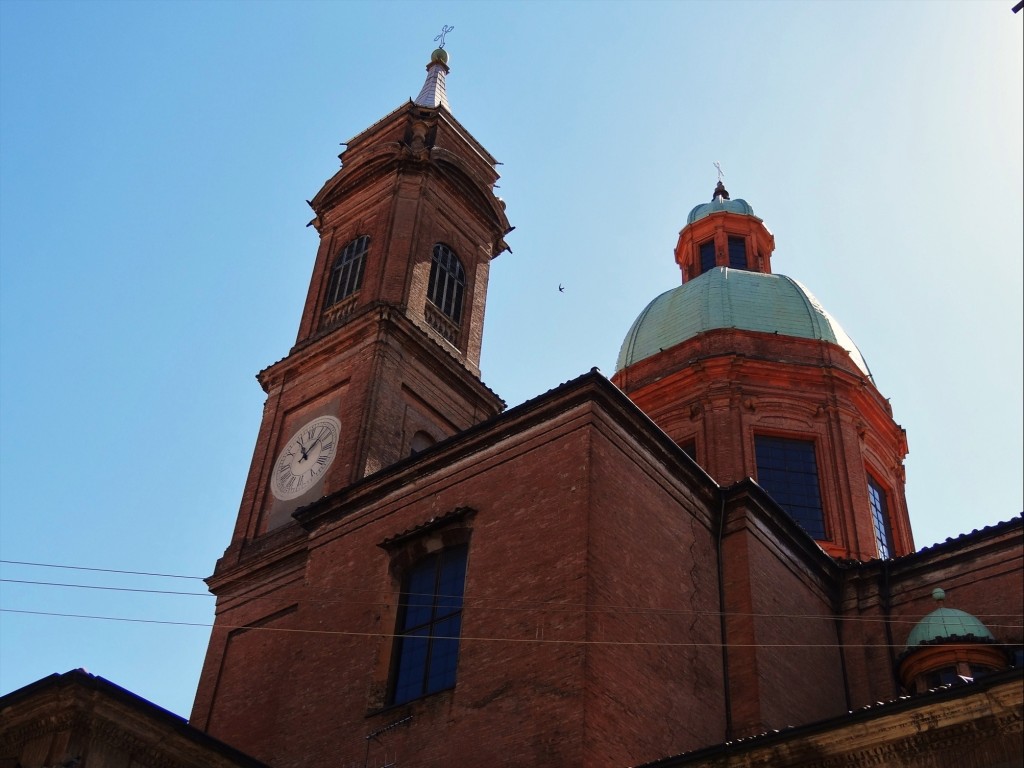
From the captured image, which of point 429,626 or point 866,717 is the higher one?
point 429,626

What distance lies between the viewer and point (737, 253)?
33.5 meters

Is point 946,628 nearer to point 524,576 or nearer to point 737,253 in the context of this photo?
point 524,576

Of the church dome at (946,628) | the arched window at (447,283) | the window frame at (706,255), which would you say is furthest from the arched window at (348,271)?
the church dome at (946,628)

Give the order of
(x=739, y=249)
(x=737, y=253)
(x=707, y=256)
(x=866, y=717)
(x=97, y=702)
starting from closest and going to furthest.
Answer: (x=866, y=717) → (x=97, y=702) → (x=737, y=253) → (x=739, y=249) → (x=707, y=256)

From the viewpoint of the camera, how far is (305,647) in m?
17.9

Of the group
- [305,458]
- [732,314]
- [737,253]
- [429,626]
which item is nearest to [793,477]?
[732,314]

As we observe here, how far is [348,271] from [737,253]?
39.9 feet

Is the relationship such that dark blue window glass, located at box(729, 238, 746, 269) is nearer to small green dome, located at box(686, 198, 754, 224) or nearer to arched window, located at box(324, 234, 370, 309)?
small green dome, located at box(686, 198, 754, 224)

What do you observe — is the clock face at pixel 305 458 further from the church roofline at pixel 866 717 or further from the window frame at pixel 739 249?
the window frame at pixel 739 249

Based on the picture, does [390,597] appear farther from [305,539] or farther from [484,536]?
[305,539]

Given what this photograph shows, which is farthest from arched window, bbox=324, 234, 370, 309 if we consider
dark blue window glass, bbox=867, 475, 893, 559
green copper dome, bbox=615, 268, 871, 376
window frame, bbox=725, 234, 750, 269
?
dark blue window glass, bbox=867, 475, 893, 559

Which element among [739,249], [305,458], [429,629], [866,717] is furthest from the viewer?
[739,249]

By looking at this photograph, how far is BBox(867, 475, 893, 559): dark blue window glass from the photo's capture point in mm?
25731

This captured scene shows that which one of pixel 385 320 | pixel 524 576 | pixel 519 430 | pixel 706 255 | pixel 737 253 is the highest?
pixel 706 255
